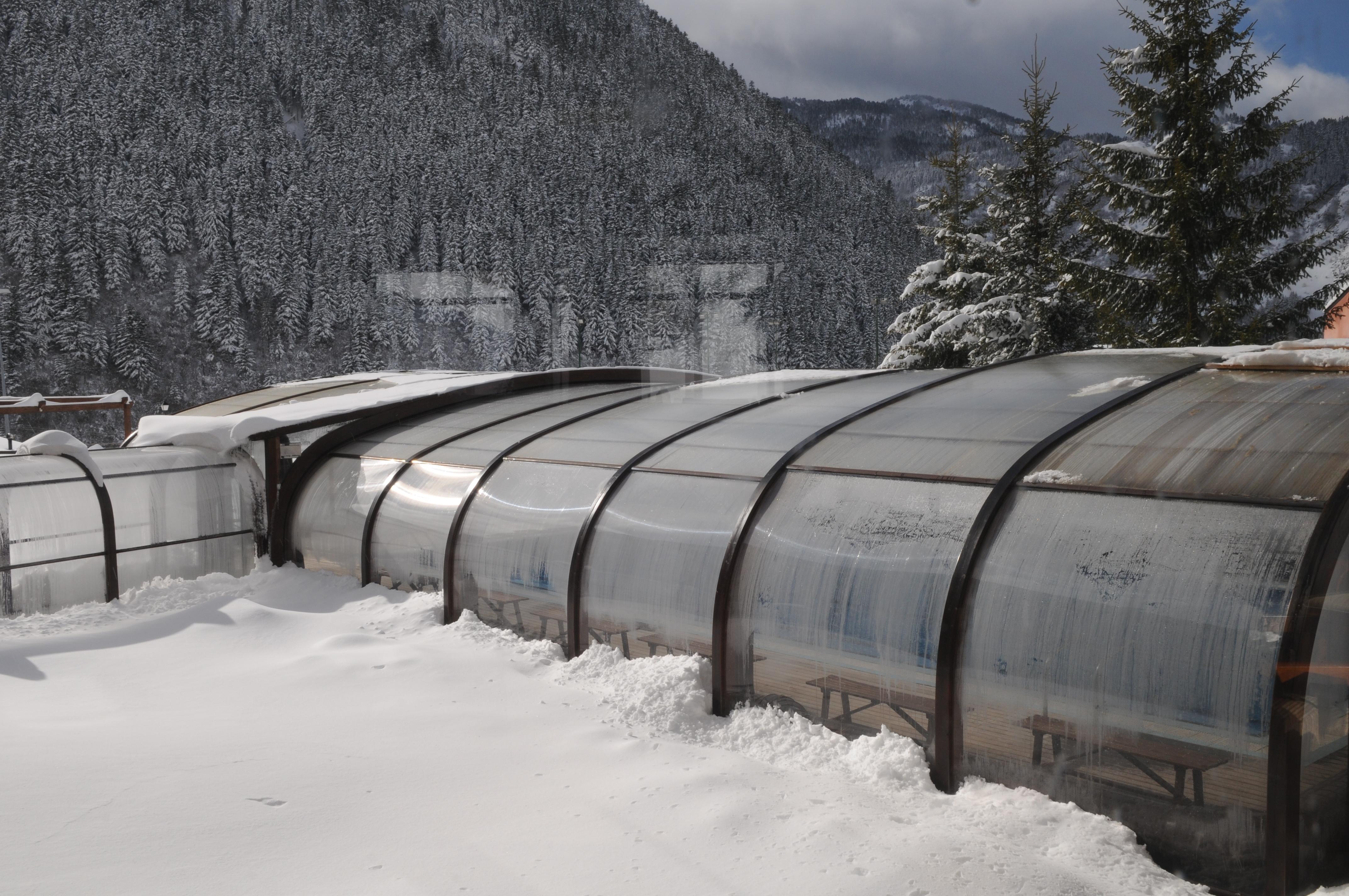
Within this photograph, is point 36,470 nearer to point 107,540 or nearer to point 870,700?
point 107,540

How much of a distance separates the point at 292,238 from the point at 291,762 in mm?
93471

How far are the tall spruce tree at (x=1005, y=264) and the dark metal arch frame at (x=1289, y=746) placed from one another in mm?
15683

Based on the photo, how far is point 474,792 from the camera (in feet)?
20.7

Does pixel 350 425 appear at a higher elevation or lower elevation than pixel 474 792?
higher

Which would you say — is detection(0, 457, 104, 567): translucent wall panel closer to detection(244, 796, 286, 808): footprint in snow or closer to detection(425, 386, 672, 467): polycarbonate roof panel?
detection(425, 386, 672, 467): polycarbonate roof panel

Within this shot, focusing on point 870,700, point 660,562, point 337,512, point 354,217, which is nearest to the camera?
point 870,700

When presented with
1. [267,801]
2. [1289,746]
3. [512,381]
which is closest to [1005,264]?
[512,381]

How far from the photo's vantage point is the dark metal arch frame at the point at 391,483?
11.7 meters

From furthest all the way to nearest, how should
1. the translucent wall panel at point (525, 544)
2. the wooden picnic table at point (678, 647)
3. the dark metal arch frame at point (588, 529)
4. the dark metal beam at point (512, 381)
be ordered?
1. the dark metal beam at point (512, 381)
2. the translucent wall panel at point (525, 544)
3. the dark metal arch frame at point (588, 529)
4. the wooden picnic table at point (678, 647)

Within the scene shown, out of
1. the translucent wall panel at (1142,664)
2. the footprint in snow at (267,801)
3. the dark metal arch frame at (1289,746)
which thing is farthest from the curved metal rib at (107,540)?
the dark metal arch frame at (1289,746)

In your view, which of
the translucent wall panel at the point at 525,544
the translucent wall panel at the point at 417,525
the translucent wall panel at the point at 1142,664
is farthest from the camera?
the translucent wall panel at the point at 417,525

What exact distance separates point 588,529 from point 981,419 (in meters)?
3.95

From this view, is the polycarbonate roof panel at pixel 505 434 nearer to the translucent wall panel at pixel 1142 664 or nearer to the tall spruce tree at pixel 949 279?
the translucent wall panel at pixel 1142 664

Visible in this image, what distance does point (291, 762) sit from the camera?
6789 millimetres
